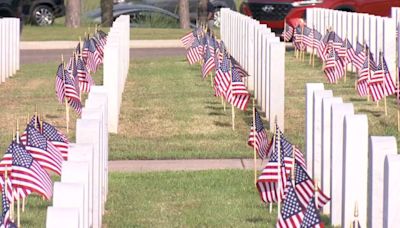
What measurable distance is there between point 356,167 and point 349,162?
0.22ft

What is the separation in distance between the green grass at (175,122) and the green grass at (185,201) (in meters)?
1.57

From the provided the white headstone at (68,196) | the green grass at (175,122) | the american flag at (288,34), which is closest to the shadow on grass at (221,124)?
the green grass at (175,122)

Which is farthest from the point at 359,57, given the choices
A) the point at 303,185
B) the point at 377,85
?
the point at 303,185

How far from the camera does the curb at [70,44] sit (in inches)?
1345

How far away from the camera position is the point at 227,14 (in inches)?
1188

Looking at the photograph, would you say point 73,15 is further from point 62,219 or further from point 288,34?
point 62,219

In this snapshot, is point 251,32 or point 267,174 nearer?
point 267,174

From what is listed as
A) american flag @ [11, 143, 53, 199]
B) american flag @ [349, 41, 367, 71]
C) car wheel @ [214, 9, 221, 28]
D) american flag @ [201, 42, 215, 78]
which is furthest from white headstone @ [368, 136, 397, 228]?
car wheel @ [214, 9, 221, 28]

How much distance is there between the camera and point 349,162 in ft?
34.6

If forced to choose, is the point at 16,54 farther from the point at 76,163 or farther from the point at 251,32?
the point at 76,163

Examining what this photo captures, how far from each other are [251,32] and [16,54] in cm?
590

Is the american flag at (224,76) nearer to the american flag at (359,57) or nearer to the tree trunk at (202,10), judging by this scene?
the american flag at (359,57)

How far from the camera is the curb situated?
3416 cm

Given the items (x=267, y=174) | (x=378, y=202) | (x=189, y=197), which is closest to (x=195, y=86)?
(x=189, y=197)
